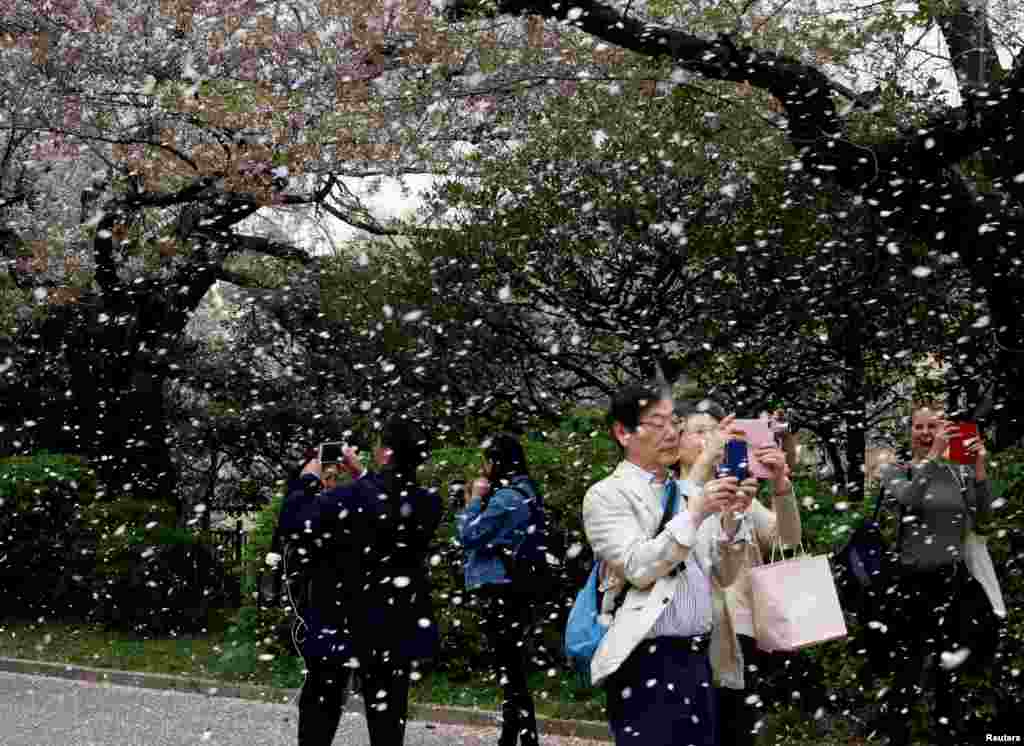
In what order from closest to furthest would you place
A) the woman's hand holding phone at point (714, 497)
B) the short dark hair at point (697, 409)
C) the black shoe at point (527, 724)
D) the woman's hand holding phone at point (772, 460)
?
the woman's hand holding phone at point (714, 497), the woman's hand holding phone at point (772, 460), the short dark hair at point (697, 409), the black shoe at point (527, 724)

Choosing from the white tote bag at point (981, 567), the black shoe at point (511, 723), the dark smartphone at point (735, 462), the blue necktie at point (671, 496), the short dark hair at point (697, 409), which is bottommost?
the black shoe at point (511, 723)

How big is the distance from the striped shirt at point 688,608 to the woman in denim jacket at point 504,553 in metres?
3.10

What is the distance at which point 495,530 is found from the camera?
701 cm

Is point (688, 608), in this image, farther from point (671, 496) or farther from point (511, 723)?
point (511, 723)

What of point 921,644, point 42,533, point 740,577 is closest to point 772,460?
point 740,577

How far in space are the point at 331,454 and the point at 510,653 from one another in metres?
2.08

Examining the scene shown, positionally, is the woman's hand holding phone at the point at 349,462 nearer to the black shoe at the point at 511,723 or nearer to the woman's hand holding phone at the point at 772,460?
the black shoe at the point at 511,723

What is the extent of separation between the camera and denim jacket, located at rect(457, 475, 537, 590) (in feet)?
23.0

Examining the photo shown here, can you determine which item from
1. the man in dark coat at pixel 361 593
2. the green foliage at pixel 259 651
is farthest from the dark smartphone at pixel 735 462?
the green foliage at pixel 259 651

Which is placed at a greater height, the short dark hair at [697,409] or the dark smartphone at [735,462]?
the short dark hair at [697,409]

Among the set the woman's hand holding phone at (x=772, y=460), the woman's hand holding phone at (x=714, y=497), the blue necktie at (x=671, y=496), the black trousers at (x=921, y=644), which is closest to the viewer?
the woman's hand holding phone at (x=714, y=497)

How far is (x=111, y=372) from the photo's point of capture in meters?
17.6

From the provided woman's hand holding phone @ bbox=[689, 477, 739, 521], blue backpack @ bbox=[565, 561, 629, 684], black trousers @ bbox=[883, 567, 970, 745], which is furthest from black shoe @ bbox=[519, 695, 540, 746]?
woman's hand holding phone @ bbox=[689, 477, 739, 521]

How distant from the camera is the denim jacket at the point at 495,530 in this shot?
23.0 feet
